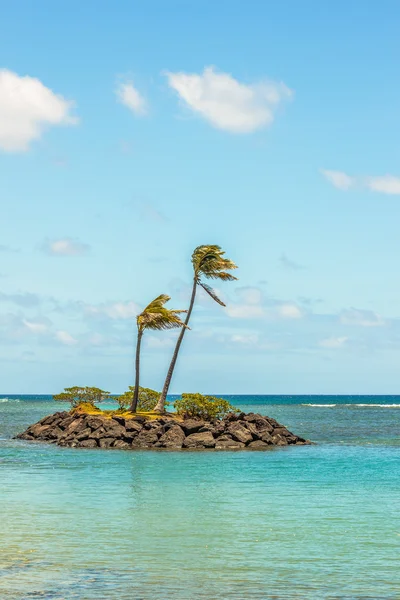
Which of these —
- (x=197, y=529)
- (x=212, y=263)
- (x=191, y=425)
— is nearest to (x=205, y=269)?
(x=212, y=263)

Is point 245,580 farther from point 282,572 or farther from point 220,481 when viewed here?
point 220,481

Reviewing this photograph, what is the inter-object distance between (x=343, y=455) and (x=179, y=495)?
922 inches

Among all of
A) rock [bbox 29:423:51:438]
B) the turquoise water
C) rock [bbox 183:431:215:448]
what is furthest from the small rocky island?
the turquoise water

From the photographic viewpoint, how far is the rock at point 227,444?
55.2m

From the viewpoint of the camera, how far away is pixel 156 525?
26844mm

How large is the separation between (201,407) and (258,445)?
673 centimetres

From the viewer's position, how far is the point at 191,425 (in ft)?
188

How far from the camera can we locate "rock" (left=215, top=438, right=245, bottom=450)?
55219mm

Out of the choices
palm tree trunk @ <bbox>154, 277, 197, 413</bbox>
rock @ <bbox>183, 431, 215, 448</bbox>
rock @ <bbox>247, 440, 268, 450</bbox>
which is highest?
palm tree trunk @ <bbox>154, 277, 197, 413</bbox>

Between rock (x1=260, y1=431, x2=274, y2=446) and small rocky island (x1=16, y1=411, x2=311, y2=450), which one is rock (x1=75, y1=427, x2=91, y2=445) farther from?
rock (x1=260, y1=431, x2=274, y2=446)

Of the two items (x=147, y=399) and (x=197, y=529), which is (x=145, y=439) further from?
(x=197, y=529)

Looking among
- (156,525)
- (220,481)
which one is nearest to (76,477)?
(220,481)

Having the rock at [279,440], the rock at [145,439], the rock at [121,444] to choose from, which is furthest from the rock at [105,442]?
the rock at [279,440]

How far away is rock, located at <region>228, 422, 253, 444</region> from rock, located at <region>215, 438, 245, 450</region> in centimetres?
38
